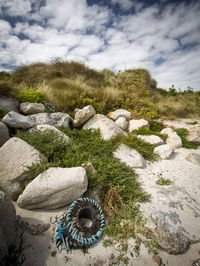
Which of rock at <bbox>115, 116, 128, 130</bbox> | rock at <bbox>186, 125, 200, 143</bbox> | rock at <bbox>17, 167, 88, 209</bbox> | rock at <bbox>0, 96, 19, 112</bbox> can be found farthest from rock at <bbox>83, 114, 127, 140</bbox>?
rock at <bbox>186, 125, 200, 143</bbox>

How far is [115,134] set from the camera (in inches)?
175

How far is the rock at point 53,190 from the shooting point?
86.8 inches

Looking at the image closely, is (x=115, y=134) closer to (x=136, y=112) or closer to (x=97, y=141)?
(x=97, y=141)

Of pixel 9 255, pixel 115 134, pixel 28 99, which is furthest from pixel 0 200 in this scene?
pixel 28 99

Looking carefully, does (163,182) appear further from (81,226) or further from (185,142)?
(185,142)

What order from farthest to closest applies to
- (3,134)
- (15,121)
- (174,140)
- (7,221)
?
(174,140), (15,121), (3,134), (7,221)

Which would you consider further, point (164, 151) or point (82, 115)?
point (82, 115)

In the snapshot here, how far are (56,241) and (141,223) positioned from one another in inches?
58.3

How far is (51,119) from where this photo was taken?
14.7ft

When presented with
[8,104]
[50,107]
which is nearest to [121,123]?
[50,107]

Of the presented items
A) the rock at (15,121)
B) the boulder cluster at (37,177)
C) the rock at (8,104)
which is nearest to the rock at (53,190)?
the boulder cluster at (37,177)

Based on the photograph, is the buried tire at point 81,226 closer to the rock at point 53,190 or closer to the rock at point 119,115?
the rock at point 53,190

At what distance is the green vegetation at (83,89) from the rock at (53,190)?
395cm

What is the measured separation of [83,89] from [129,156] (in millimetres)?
4938
